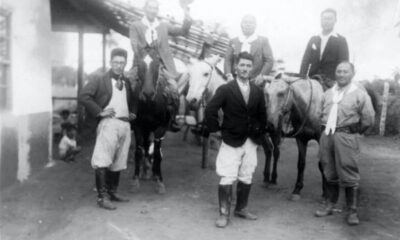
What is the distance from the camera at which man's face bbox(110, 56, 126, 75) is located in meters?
5.59

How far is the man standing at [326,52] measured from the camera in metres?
6.65

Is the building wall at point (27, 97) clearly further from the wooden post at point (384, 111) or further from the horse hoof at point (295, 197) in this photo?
the wooden post at point (384, 111)

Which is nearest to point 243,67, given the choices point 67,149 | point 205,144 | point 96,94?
point 96,94

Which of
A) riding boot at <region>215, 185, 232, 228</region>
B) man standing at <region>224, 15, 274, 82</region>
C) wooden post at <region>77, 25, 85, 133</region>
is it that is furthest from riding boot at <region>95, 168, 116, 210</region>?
wooden post at <region>77, 25, 85, 133</region>

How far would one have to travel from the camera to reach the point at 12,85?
22.4 feet

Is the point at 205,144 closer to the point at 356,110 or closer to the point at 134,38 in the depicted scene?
the point at 134,38

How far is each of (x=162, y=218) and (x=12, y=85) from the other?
11.5ft

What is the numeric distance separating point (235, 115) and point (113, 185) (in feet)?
7.20

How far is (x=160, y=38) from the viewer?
23.0 ft

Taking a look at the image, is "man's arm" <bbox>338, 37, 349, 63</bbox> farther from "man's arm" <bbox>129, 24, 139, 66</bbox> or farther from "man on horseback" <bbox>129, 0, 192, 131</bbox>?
"man's arm" <bbox>129, 24, 139, 66</bbox>

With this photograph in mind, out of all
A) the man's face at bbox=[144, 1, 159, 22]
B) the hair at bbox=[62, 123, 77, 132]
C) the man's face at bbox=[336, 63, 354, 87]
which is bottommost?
the hair at bbox=[62, 123, 77, 132]

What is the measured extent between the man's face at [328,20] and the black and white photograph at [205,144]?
31 mm

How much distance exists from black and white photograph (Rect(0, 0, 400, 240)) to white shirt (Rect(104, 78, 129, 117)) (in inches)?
0.7

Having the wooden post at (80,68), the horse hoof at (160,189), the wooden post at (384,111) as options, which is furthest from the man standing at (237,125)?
the wooden post at (384,111)
